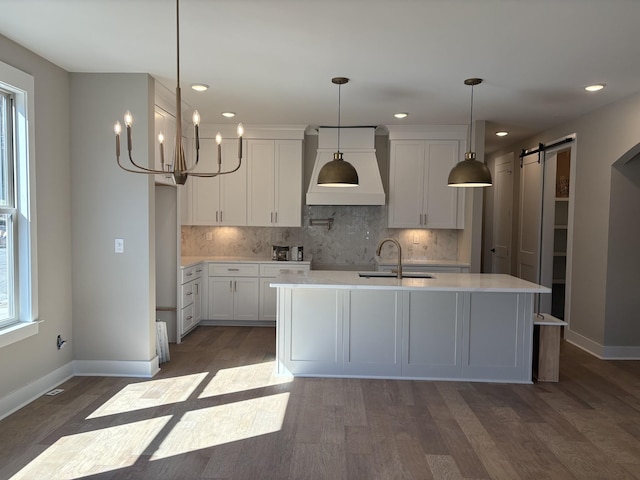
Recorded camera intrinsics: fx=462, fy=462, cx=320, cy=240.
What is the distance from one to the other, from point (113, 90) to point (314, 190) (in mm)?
2629

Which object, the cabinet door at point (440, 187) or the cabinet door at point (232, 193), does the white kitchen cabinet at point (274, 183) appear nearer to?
the cabinet door at point (232, 193)

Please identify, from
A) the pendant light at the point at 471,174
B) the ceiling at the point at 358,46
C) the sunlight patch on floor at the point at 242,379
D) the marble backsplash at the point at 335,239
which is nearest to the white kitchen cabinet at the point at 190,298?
the marble backsplash at the point at 335,239

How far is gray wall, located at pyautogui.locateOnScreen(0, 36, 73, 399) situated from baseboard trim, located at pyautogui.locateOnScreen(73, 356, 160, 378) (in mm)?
137

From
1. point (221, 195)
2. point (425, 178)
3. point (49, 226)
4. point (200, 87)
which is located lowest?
point (49, 226)

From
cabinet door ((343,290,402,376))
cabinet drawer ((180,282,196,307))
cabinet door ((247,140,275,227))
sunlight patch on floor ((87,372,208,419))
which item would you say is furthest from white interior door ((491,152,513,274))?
sunlight patch on floor ((87,372,208,419))

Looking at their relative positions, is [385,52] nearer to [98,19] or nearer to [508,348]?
[98,19]

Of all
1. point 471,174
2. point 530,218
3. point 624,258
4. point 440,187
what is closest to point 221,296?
point 440,187

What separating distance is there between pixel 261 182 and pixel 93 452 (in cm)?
387

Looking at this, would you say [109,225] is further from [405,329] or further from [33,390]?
[405,329]

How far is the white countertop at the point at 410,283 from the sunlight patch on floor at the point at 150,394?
3.52 feet

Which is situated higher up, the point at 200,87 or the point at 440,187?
the point at 200,87

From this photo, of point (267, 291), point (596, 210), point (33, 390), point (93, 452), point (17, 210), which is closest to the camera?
point (93, 452)

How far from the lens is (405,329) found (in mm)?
3941

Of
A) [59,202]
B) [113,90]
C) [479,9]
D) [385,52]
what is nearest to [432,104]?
[385,52]
